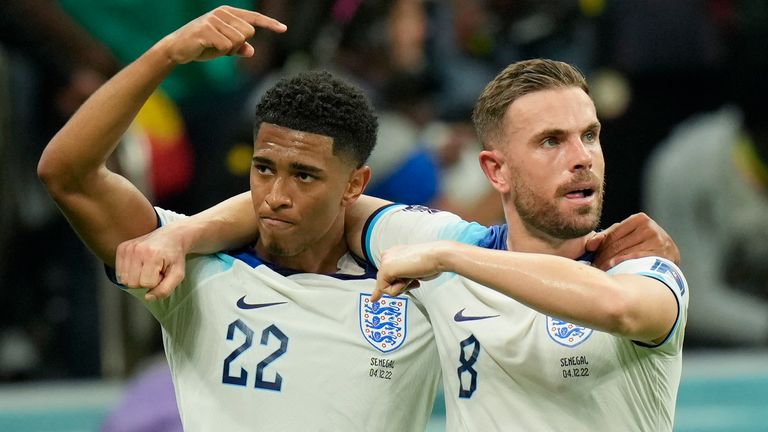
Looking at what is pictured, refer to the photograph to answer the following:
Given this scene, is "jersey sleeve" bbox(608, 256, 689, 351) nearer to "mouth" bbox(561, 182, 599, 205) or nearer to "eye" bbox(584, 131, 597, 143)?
"mouth" bbox(561, 182, 599, 205)

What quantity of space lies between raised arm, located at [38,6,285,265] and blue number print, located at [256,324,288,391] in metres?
0.59

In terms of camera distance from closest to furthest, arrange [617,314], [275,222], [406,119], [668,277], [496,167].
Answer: [617,314] → [668,277] → [275,222] → [496,167] → [406,119]

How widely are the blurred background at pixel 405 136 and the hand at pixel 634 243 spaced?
10.1 feet

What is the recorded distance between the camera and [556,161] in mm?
4074

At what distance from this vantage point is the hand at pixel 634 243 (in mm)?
4062

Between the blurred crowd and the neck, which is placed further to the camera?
the blurred crowd

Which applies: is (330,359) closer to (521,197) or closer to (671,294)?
(521,197)

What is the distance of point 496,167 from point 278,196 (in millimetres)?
678

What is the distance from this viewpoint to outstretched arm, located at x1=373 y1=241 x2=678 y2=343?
3.65 meters

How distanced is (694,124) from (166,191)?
339cm

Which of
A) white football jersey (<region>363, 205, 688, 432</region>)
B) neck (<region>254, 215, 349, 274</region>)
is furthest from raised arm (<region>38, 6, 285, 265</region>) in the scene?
white football jersey (<region>363, 205, 688, 432</region>)

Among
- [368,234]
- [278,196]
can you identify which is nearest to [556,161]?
[368,234]

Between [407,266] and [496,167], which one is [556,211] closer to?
[496,167]

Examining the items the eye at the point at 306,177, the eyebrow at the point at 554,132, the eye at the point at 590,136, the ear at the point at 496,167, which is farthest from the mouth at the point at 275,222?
the eye at the point at 590,136
